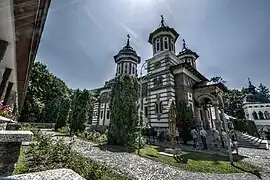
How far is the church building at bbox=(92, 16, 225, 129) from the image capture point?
20625 mm

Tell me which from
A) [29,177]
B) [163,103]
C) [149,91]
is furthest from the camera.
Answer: [149,91]

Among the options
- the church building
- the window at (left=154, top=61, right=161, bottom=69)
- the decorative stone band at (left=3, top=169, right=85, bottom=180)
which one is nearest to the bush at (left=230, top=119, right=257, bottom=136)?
the church building

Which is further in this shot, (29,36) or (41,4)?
(29,36)

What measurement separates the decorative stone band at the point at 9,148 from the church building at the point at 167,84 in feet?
56.7

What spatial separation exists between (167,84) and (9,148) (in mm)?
20708

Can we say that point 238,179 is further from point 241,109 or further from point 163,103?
point 241,109

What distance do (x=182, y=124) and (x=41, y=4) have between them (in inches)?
723

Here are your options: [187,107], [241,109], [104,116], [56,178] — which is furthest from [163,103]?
[241,109]

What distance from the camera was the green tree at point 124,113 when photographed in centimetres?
1225

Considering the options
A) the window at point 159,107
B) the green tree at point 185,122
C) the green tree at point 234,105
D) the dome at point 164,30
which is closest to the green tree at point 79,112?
the window at point 159,107

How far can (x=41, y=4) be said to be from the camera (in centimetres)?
239

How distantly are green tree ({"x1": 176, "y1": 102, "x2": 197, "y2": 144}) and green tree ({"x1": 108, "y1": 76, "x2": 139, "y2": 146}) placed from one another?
26.3 feet

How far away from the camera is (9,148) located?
150 cm

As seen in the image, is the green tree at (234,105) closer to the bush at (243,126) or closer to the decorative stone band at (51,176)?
the bush at (243,126)
